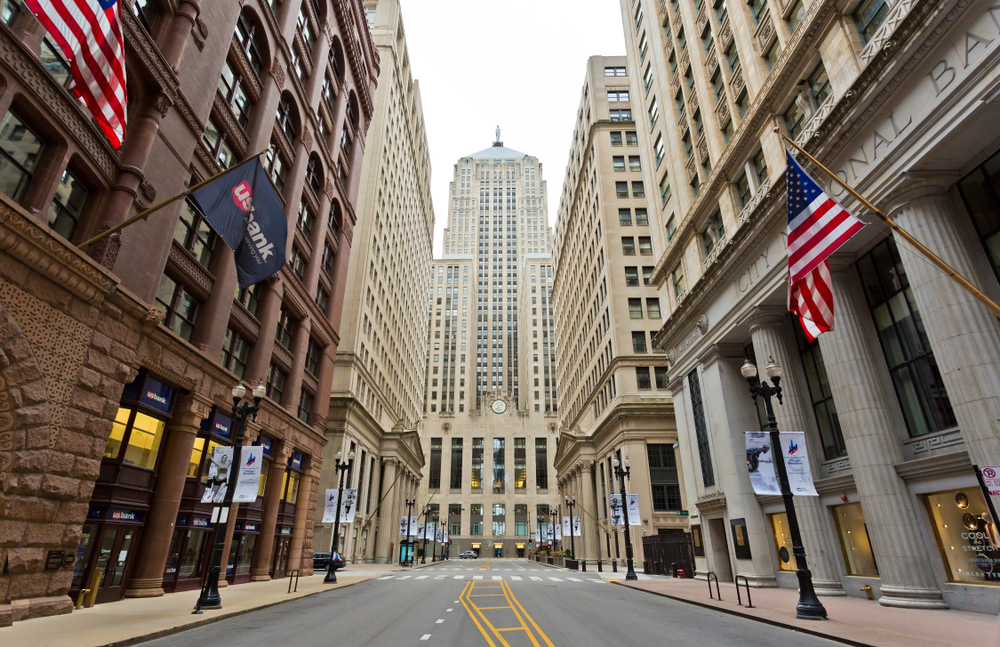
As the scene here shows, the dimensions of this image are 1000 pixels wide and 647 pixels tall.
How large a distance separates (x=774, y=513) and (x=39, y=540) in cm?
2739

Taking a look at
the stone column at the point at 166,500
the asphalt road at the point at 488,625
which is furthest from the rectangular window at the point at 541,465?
the stone column at the point at 166,500

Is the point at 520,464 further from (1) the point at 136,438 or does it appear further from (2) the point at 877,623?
(2) the point at 877,623

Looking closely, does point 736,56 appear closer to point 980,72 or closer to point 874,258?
point 874,258

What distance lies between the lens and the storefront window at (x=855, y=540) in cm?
1875

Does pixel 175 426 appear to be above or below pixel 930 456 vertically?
above

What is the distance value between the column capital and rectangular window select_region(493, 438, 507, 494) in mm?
111358

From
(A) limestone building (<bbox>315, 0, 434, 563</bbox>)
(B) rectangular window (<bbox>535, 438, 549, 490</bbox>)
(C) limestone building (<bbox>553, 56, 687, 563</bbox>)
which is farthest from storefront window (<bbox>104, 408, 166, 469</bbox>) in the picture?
(B) rectangular window (<bbox>535, 438, 549, 490</bbox>)

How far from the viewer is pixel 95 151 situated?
614 inches

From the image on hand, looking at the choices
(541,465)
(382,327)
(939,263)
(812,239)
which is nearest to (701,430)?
(812,239)

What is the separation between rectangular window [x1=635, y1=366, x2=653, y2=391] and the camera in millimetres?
51469

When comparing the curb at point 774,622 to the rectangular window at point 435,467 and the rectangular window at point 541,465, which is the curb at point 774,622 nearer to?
the rectangular window at point 541,465

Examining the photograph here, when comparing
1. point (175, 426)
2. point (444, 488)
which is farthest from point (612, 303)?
Result: point (444, 488)

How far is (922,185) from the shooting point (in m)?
14.9

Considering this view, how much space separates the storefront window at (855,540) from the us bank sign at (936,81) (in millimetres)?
12645
